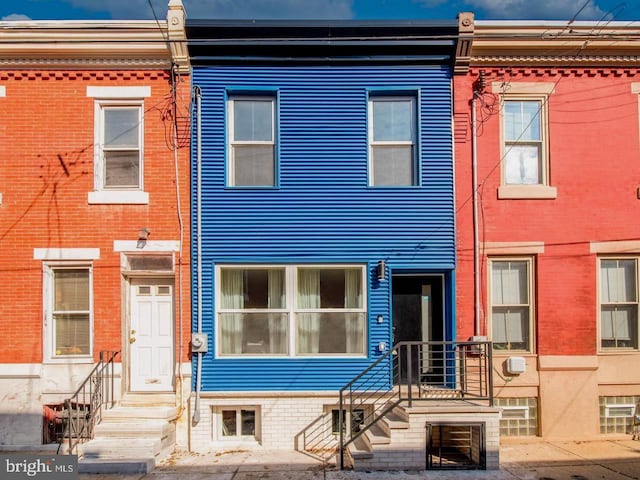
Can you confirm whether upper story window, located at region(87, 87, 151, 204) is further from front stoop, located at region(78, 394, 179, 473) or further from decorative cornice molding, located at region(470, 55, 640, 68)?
decorative cornice molding, located at region(470, 55, 640, 68)

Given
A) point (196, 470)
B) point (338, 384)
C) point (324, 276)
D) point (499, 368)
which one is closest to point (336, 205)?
point (324, 276)

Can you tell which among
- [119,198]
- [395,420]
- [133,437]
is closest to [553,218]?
[395,420]

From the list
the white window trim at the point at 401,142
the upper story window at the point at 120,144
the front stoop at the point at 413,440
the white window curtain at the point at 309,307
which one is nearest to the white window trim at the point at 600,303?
the front stoop at the point at 413,440

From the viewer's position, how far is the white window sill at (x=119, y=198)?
9.13m

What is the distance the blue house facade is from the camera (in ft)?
29.6

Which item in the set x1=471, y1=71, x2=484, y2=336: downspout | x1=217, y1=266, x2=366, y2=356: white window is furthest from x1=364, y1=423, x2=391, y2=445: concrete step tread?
x1=471, y1=71, x2=484, y2=336: downspout

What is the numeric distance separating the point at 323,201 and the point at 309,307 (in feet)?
5.90

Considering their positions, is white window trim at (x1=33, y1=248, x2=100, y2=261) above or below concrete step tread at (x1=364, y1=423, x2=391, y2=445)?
above

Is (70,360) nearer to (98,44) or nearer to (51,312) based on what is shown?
(51,312)

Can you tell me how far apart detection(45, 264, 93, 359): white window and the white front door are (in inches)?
28.9

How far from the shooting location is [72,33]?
9164mm

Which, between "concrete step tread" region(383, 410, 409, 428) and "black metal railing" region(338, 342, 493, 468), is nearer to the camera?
"concrete step tread" region(383, 410, 409, 428)

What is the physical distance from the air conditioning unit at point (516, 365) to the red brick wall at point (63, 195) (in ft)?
17.5

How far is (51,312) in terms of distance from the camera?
9.16 m
